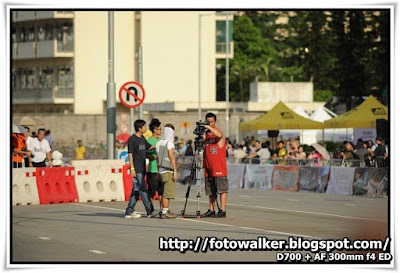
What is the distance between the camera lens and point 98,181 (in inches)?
982

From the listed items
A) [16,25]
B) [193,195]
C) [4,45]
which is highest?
[16,25]

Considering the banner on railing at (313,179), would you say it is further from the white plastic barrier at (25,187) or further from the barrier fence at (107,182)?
the white plastic barrier at (25,187)

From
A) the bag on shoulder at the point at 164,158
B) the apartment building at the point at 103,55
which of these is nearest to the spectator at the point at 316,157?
the bag on shoulder at the point at 164,158

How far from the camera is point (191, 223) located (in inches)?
717

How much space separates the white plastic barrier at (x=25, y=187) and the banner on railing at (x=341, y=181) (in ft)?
28.7

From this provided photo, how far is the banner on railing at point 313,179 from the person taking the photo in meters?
29.6

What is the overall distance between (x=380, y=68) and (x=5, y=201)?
133 ft

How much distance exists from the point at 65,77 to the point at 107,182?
179 feet

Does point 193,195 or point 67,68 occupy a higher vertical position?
point 67,68

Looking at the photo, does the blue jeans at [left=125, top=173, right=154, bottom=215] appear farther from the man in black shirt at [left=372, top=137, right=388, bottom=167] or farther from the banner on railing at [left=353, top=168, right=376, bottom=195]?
the man in black shirt at [left=372, top=137, right=388, bottom=167]

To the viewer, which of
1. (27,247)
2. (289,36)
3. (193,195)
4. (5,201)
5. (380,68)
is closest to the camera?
(5,201)

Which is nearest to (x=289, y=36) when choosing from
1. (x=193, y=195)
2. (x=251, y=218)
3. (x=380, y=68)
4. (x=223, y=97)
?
(x=223, y=97)

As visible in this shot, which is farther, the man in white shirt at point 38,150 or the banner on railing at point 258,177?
the banner on railing at point 258,177
